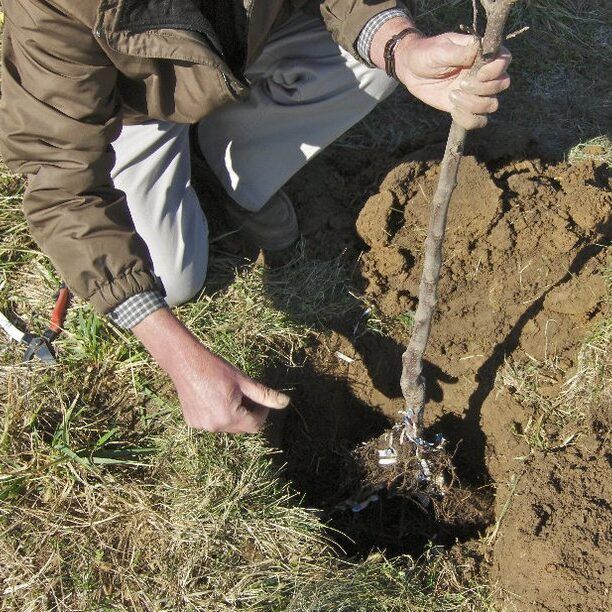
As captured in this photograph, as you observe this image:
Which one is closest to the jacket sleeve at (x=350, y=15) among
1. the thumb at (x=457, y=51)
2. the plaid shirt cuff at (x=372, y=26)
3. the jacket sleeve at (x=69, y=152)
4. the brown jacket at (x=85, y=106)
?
the plaid shirt cuff at (x=372, y=26)

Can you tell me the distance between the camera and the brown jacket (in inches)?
75.6

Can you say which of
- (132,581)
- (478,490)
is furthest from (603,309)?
(132,581)

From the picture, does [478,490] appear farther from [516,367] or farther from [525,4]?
[525,4]

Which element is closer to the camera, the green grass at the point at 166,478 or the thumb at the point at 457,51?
the thumb at the point at 457,51

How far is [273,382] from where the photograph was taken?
8.35ft

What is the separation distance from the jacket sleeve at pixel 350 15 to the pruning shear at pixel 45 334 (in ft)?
4.33

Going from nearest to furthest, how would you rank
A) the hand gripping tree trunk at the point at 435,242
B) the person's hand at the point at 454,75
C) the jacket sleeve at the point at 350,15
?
the hand gripping tree trunk at the point at 435,242
the person's hand at the point at 454,75
the jacket sleeve at the point at 350,15

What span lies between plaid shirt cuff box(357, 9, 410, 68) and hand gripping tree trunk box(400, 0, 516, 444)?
75 centimetres

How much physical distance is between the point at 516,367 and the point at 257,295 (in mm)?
931

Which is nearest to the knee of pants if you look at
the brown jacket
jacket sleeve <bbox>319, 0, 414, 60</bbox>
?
the brown jacket

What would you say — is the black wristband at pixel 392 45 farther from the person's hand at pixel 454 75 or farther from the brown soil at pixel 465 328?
the brown soil at pixel 465 328

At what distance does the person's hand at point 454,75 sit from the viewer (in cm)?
167

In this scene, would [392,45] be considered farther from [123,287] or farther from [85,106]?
[123,287]

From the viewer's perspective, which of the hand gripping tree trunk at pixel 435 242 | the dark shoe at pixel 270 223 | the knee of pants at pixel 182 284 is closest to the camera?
the hand gripping tree trunk at pixel 435 242
